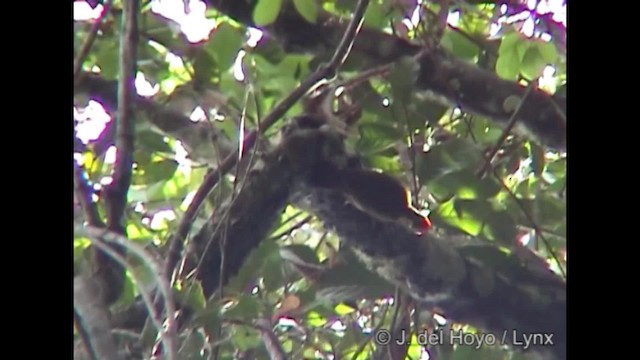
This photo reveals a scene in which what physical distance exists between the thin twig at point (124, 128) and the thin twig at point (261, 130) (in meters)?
0.07

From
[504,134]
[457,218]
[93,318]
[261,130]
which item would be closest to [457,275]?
[457,218]

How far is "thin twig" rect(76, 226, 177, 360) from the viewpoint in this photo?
0.83 metres

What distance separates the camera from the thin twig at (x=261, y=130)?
847 mm

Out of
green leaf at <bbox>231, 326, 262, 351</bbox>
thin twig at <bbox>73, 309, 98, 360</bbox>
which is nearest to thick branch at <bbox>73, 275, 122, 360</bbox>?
thin twig at <bbox>73, 309, 98, 360</bbox>

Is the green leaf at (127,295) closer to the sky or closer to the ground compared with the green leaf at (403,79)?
closer to the ground

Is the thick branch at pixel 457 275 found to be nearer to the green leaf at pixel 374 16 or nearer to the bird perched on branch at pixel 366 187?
the bird perched on branch at pixel 366 187

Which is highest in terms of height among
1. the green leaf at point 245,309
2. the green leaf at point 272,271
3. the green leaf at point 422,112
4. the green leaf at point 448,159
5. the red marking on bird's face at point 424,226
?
the green leaf at point 422,112

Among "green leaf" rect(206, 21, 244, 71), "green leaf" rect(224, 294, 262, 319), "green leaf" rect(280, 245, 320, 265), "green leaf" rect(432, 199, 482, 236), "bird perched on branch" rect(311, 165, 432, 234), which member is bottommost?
"green leaf" rect(224, 294, 262, 319)

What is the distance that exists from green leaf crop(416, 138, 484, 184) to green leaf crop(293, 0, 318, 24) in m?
0.20

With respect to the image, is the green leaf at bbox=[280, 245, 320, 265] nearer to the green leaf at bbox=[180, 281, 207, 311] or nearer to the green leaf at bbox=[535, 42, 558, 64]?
the green leaf at bbox=[180, 281, 207, 311]

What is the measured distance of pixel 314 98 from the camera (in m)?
0.85

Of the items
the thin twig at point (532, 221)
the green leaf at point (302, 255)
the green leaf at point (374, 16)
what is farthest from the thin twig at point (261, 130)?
the thin twig at point (532, 221)

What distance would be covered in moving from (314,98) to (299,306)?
0.76 ft
